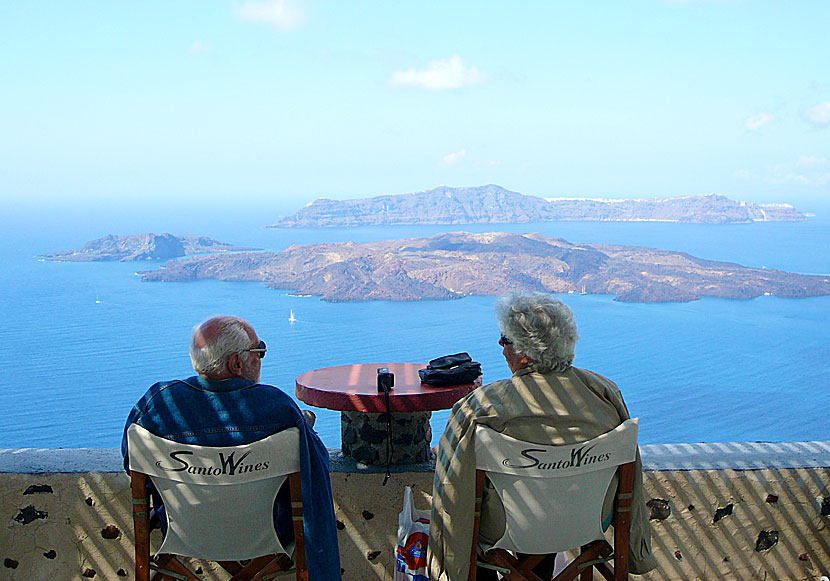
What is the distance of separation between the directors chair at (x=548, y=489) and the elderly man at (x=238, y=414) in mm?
354

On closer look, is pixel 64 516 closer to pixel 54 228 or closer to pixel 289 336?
pixel 289 336

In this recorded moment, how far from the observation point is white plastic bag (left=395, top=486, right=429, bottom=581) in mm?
1843

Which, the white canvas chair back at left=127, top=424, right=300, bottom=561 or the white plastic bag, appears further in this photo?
the white plastic bag

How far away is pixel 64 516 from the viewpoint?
86.0 inches

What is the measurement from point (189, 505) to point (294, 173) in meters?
103

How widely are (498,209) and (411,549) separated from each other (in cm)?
6708

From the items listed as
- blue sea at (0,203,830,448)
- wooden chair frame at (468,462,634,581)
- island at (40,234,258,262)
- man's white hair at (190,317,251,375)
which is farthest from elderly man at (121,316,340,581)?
island at (40,234,258,262)

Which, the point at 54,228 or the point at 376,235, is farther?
the point at 54,228

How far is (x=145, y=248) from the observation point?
63562 mm

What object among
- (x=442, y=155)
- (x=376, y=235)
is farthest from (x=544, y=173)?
(x=376, y=235)

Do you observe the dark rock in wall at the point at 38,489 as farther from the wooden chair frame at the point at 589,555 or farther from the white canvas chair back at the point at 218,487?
the wooden chair frame at the point at 589,555

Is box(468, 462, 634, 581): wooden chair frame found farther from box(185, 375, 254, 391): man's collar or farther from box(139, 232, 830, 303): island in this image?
box(139, 232, 830, 303): island

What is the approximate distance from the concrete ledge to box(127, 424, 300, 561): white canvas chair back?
71 centimetres

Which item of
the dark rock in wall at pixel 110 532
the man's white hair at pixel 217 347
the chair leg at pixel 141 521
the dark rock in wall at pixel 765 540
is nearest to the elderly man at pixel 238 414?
the man's white hair at pixel 217 347
